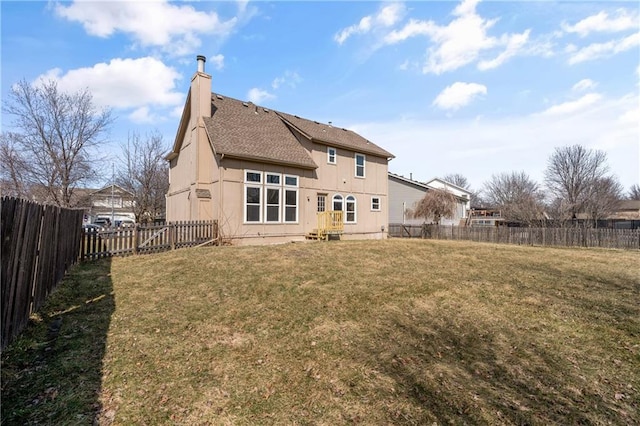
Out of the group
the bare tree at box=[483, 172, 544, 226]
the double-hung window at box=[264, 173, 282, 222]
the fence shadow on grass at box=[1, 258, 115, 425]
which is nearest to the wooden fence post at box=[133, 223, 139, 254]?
the fence shadow on grass at box=[1, 258, 115, 425]

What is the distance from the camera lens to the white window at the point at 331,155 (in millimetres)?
18719

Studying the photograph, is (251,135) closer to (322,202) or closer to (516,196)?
(322,202)

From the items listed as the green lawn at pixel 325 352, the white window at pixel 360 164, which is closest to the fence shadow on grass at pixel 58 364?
the green lawn at pixel 325 352

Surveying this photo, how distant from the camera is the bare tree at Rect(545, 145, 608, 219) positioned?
3344 cm

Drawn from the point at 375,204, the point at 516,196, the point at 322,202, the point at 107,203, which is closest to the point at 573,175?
the point at 516,196

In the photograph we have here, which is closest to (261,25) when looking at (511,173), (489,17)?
(489,17)

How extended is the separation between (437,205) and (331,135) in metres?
13.7

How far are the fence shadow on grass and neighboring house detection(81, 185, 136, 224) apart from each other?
71.9 feet

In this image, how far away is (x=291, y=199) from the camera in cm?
1638

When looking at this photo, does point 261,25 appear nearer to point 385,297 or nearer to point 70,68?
point 385,297

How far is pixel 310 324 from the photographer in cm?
521

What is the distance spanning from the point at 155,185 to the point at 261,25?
944 inches

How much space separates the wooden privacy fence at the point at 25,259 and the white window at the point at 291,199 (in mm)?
9940

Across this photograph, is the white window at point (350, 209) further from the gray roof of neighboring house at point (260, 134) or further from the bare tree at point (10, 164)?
the bare tree at point (10, 164)
